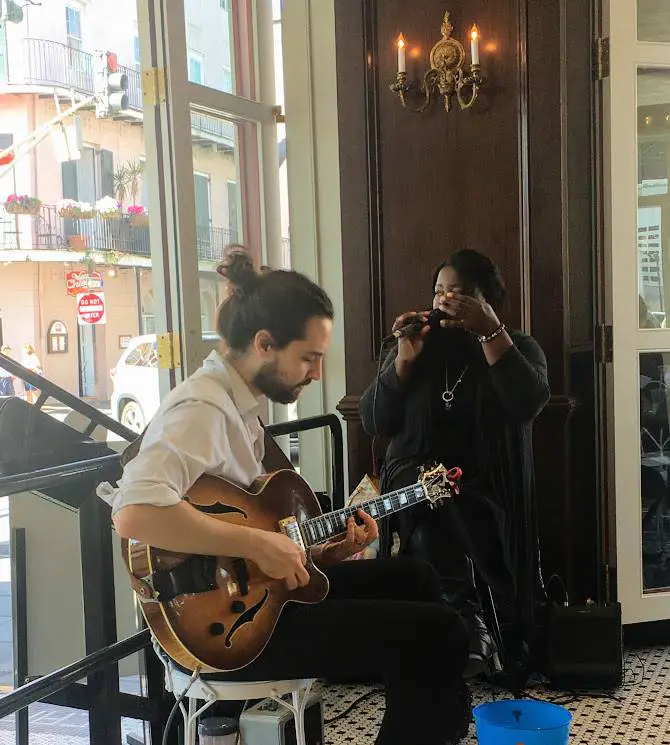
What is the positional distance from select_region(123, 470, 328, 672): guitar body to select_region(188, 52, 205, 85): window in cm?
183

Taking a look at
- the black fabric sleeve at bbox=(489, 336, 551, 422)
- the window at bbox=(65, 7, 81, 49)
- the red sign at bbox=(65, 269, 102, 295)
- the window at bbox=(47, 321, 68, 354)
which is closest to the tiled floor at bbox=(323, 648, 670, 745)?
the black fabric sleeve at bbox=(489, 336, 551, 422)

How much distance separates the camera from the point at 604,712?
2635 millimetres

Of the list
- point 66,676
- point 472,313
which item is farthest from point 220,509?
point 472,313

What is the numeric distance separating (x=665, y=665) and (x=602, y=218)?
147 centimetres

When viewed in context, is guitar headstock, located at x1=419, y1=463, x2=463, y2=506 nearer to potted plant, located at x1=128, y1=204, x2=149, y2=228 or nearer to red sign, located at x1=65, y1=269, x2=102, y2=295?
potted plant, located at x1=128, y1=204, x2=149, y2=228

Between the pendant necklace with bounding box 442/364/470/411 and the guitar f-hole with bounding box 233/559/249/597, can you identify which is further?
the pendant necklace with bounding box 442/364/470/411

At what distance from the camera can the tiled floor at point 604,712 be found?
8.10 feet

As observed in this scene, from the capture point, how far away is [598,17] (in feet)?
9.81

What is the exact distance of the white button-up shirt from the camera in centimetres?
149

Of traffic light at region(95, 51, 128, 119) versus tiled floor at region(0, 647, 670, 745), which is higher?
traffic light at region(95, 51, 128, 119)

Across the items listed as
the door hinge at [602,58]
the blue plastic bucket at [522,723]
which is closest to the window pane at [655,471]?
the door hinge at [602,58]

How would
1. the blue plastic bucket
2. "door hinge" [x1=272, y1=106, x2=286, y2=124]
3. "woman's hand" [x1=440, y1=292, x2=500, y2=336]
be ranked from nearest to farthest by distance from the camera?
the blue plastic bucket
"woman's hand" [x1=440, y1=292, x2=500, y2=336]
"door hinge" [x1=272, y1=106, x2=286, y2=124]

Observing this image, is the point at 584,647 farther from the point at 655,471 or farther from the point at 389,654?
the point at 389,654

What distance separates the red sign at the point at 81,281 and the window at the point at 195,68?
2.40 feet
